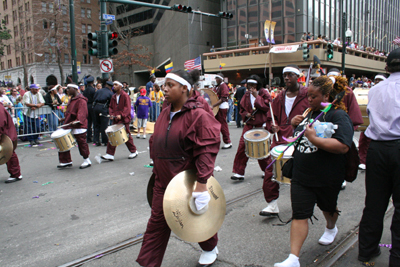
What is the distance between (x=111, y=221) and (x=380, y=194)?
131 inches

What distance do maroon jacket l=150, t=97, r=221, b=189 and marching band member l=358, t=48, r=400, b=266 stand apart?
156 centimetres

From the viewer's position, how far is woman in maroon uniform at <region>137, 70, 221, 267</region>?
2.82m

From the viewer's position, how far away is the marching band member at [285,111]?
4445 millimetres

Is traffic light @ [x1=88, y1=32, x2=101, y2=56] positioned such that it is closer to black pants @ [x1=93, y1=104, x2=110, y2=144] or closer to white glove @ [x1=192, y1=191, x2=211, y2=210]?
black pants @ [x1=93, y1=104, x2=110, y2=144]

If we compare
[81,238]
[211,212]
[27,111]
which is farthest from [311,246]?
[27,111]

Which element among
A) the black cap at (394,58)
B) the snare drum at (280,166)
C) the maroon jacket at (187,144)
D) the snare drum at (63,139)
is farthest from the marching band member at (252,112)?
the snare drum at (63,139)

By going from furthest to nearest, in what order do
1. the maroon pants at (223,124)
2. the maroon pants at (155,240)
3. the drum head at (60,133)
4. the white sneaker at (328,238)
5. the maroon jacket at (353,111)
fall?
the maroon pants at (223,124) → the drum head at (60,133) → the maroon jacket at (353,111) → the white sneaker at (328,238) → the maroon pants at (155,240)

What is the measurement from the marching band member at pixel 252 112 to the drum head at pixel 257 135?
22 centimetres

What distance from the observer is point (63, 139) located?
23.8ft

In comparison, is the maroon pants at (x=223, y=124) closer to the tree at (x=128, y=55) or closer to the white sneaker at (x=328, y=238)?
the white sneaker at (x=328, y=238)

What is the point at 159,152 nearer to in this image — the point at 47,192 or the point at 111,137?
the point at 47,192

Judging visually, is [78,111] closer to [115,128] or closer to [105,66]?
[115,128]

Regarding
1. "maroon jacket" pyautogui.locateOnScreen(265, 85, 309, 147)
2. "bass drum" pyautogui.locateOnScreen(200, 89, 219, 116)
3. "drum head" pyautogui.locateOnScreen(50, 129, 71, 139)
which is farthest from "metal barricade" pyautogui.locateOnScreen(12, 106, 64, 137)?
"maroon jacket" pyautogui.locateOnScreen(265, 85, 309, 147)

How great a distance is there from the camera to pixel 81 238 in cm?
407
